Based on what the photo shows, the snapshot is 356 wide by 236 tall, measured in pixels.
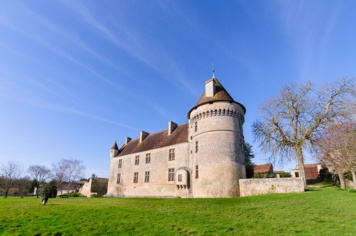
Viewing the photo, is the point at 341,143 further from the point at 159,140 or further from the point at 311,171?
the point at 311,171

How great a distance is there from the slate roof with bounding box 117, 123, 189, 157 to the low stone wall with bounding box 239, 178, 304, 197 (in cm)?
945

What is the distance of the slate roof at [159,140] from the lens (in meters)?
28.6

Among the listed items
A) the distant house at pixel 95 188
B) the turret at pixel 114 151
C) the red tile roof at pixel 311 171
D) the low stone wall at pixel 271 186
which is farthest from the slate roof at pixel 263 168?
the distant house at pixel 95 188

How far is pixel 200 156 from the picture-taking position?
23.4m

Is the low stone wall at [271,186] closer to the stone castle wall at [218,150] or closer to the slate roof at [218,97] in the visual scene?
the stone castle wall at [218,150]

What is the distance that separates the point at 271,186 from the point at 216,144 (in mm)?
6693

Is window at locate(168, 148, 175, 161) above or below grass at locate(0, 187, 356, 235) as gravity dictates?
above

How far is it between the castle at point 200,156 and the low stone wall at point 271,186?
0.97m

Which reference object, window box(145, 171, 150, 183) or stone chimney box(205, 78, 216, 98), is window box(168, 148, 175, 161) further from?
stone chimney box(205, 78, 216, 98)

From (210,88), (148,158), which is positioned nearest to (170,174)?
(148,158)

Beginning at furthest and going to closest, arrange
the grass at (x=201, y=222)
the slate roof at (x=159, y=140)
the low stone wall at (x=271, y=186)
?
1. the slate roof at (x=159, y=140)
2. the low stone wall at (x=271, y=186)
3. the grass at (x=201, y=222)

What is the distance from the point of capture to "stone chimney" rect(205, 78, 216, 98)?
25.0 metres

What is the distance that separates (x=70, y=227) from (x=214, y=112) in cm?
1786

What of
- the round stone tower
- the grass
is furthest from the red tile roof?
the grass
